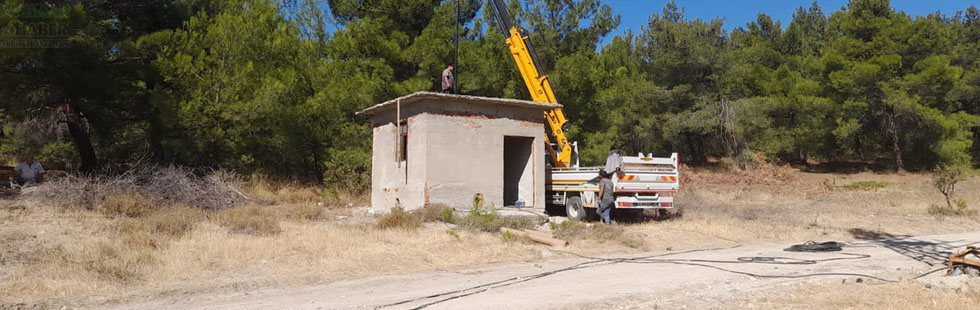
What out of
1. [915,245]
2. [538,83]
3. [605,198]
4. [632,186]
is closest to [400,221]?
[605,198]

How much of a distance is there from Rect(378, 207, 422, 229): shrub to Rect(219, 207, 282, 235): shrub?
1.96 m

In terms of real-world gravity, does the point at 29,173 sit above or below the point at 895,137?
below

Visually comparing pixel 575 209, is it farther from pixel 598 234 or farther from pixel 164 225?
pixel 164 225

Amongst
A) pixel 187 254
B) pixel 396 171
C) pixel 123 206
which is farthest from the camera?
pixel 396 171

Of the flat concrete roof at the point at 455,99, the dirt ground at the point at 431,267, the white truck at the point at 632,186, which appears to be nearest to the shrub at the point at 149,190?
the dirt ground at the point at 431,267

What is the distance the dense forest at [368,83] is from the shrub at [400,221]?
8506mm

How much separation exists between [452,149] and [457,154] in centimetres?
18

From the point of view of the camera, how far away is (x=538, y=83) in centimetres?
1783

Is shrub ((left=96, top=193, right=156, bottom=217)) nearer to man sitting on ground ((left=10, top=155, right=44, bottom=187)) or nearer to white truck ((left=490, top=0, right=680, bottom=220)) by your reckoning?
man sitting on ground ((left=10, top=155, right=44, bottom=187))

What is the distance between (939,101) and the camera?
1264 inches

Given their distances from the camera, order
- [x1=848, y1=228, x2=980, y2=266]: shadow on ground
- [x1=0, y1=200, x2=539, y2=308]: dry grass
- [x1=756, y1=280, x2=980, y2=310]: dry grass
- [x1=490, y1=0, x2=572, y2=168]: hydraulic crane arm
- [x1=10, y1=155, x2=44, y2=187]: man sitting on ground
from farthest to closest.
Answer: [x1=490, y1=0, x2=572, y2=168]: hydraulic crane arm → [x1=10, y1=155, x2=44, y2=187]: man sitting on ground → [x1=848, y1=228, x2=980, y2=266]: shadow on ground → [x1=0, y1=200, x2=539, y2=308]: dry grass → [x1=756, y1=280, x2=980, y2=310]: dry grass

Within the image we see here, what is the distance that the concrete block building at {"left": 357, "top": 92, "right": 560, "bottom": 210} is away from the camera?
13.7 meters

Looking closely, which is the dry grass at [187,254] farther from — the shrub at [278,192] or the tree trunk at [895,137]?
the tree trunk at [895,137]

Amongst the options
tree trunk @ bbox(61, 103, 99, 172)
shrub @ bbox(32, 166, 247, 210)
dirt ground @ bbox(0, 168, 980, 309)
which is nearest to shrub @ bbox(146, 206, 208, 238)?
dirt ground @ bbox(0, 168, 980, 309)
